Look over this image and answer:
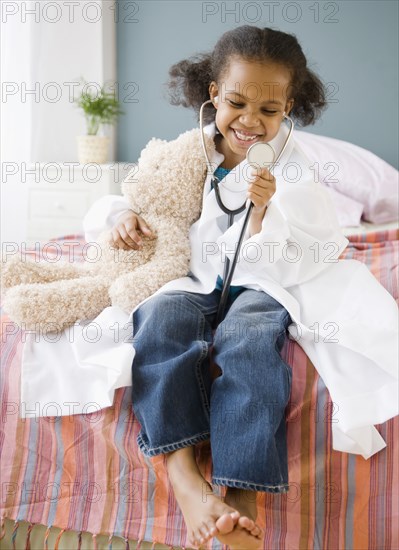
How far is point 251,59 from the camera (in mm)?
1364

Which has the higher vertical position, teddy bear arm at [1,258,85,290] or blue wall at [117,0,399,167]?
blue wall at [117,0,399,167]

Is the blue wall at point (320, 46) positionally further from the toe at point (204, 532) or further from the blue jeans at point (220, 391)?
the toe at point (204, 532)

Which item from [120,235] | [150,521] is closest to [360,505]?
[150,521]

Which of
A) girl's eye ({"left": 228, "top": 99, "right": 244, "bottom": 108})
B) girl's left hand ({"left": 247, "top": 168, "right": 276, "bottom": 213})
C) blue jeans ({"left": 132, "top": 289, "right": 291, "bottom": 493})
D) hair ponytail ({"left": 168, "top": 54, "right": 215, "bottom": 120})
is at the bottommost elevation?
blue jeans ({"left": 132, "top": 289, "right": 291, "bottom": 493})

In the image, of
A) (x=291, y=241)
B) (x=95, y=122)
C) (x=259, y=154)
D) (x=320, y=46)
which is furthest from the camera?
(x=95, y=122)

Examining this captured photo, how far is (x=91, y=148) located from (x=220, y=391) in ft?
7.43

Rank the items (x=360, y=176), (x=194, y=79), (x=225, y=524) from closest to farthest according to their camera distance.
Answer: (x=225, y=524), (x=194, y=79), (x=360, y=176)

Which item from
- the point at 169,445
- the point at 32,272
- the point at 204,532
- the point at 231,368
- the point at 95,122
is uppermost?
the point at 95,122

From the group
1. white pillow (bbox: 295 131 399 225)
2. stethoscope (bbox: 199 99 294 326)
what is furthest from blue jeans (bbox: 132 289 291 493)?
white pillow (bbox: 295 131 399 225)

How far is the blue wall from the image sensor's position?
2.96 meters

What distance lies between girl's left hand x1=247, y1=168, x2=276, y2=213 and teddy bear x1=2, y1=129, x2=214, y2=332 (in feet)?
0.71

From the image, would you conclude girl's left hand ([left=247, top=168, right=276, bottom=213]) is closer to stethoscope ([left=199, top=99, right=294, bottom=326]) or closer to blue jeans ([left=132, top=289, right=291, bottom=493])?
stethoscope ([left=199, top=99, right=294, bottom=326])

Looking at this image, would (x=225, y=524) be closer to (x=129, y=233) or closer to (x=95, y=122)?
(x=129, y=233)

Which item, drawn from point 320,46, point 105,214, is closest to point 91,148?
point 320,46
